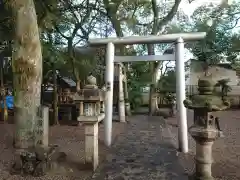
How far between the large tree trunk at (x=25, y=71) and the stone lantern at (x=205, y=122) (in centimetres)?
388

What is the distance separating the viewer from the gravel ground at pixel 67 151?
4.75 meters

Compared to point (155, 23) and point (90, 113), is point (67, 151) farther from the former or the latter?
point (155, 23)

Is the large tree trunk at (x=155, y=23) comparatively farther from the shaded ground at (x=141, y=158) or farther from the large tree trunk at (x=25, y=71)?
the large tree trunk at (x=25, y=71)

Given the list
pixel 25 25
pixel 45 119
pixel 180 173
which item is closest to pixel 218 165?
pixel 180 173

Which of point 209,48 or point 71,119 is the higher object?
point 209,48

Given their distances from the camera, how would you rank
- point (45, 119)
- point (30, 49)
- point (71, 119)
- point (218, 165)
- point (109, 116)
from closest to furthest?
point (218, 165) → point (30, 49) → point (45, 119) → point (109, 116) → point (71, 119)

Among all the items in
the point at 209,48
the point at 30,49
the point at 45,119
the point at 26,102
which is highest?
the point at 209,48

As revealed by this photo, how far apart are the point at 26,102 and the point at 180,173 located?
13.2ft

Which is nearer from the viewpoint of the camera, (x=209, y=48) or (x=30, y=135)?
(x=30, y=135)

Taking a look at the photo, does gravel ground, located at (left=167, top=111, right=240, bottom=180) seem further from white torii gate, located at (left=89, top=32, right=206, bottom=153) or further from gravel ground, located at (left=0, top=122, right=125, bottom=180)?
gravel ground, located at (left=0, top=122, right=125, bottom=180)

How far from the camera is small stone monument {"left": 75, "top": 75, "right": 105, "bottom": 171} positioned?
191 inches

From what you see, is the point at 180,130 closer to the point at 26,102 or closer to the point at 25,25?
the point at 26,102

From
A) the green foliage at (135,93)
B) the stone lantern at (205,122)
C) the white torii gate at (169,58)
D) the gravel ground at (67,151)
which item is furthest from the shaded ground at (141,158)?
the green foliage at (135,93)

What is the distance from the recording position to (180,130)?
21.1 feet
